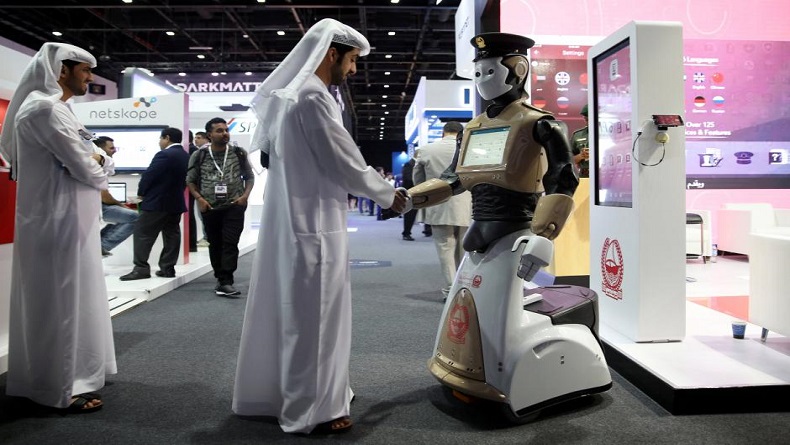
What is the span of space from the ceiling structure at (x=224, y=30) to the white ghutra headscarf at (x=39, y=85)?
933 centimetres

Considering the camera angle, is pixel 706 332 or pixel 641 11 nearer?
→ pixel 706 332

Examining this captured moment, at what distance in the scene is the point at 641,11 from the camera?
272 inches

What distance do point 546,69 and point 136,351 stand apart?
16.8 ft

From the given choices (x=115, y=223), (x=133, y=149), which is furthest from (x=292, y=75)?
(x=133, y=149)

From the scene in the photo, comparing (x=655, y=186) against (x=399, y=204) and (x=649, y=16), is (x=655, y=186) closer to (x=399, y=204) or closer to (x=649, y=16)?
(x=399, y=204)

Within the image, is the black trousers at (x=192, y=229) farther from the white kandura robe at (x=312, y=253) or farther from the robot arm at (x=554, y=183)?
the robot arm at (x=554, y=183)

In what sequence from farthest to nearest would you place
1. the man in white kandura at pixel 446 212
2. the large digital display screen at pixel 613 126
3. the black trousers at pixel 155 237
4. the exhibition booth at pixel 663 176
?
the black trousers at pixel 155 237 < the man in white kandura at pixel 446 212 < the large digital display screen at pixel 613 126 < the exhibition booth at pixel 663 176

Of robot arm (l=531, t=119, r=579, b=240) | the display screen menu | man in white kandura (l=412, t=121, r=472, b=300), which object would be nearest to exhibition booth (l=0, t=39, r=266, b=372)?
man in white kandura (l=412, t=121, r=472, b=300)

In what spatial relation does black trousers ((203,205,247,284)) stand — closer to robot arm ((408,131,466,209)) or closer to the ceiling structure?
robot arm ((408,131,466,209))

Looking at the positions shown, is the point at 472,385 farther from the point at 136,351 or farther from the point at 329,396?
the point at 136,351

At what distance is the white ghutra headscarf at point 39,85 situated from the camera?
2516 mm

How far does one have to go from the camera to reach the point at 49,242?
2539 mm

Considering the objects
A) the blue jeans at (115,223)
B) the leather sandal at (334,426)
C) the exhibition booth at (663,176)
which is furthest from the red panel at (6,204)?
the leather sandal at (334,426)

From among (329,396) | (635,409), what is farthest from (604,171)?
(329,396)
